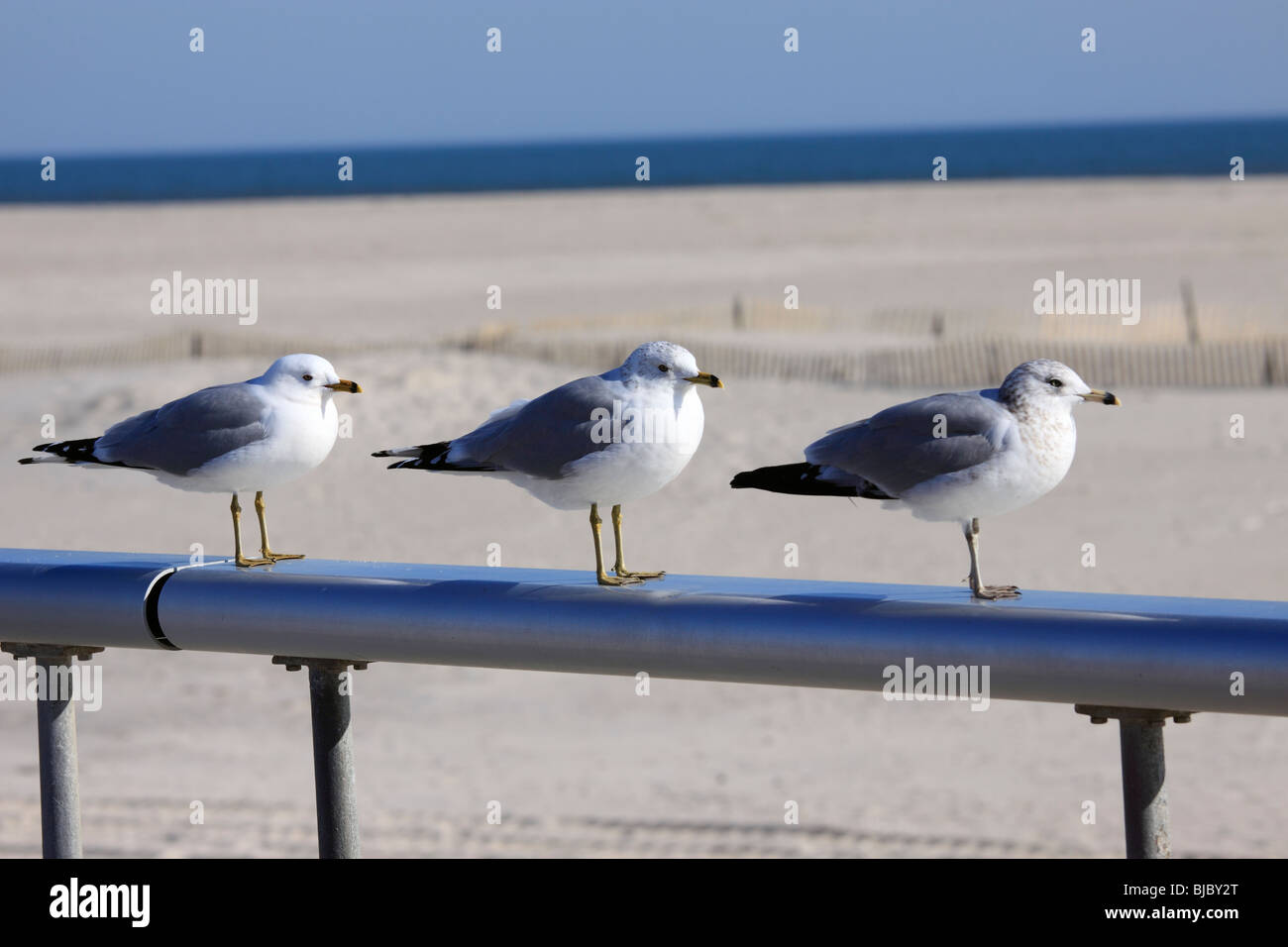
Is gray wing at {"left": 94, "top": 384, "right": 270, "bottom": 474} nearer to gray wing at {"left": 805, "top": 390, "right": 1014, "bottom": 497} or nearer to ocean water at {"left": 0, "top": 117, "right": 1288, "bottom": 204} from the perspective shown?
gray wing at {"left": 805, "top": 390, "right": 1014, "bottom": 497}

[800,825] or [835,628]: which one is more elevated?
[835,628]

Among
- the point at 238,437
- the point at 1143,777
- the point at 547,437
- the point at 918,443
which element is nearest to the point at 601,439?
the point at 547,437

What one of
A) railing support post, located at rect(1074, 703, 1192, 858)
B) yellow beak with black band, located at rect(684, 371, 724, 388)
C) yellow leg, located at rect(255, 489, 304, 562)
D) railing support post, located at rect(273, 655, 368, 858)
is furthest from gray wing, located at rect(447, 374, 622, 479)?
railing support post, located at rect(1074, 703, 1192, 858)

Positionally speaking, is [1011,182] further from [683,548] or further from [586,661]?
[586,661]

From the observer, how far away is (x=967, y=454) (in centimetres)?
314

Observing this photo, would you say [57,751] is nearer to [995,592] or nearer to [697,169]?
[995,592]

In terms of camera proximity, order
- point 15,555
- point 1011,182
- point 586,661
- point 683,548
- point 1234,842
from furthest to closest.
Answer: point 1011,182, point 683,548, point 1234,842, point 15,555, point 586,661

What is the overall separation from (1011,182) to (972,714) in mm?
68517

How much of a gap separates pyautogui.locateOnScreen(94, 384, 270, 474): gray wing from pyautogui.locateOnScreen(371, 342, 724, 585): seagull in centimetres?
37

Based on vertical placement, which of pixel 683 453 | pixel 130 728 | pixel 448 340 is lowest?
pixel 130 728

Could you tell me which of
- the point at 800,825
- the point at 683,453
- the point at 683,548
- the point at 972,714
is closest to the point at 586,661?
the point at 683,453

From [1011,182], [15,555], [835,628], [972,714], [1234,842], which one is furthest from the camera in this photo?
[1011,182]

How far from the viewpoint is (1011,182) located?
7469 cm

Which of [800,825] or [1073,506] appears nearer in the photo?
[800,825]
